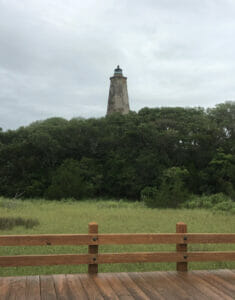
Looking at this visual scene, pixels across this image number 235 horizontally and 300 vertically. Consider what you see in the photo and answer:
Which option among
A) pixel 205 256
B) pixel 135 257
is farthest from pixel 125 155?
pixel 135 257

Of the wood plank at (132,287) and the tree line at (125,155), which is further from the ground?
the tree line at (125,155)

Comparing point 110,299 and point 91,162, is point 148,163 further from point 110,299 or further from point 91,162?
point 110,299

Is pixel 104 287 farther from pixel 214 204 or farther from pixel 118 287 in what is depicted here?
pixel 214 204

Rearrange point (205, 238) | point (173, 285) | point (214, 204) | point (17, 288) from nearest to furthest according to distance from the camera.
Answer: point (17, 288)
point (173, 285)
point (205, 238)
point (214, 204)

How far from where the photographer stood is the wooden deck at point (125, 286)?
13.9ft

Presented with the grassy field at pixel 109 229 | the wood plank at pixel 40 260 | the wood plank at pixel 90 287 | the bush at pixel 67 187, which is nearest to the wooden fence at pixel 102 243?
the wood plank at pixel 40 260

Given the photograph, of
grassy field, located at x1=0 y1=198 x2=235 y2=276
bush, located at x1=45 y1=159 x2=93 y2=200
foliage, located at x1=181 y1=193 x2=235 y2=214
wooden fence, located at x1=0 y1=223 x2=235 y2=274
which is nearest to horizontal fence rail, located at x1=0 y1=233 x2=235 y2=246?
wooden fence, located at x1=0 y1=223 x2=235 y2=274

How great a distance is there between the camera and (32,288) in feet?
14.6

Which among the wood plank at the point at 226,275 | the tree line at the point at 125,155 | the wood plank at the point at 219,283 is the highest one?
the tree line at the point at 125,155

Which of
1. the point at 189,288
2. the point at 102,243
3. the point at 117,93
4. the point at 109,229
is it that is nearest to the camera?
the point at 189,288

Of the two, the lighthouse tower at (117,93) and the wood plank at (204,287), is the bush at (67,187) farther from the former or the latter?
the wood plank at (204,287)

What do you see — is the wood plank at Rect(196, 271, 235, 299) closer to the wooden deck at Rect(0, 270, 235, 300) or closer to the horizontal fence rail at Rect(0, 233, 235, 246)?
the wooden deck at Rect(0, 270, 235, 300)

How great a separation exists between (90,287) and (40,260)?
2.74 feet

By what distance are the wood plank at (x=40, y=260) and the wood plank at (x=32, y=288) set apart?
243mm
